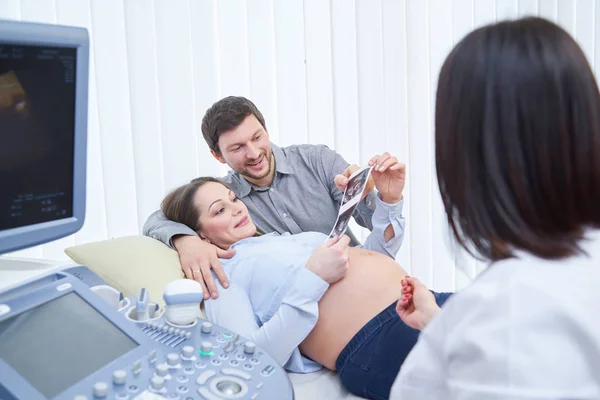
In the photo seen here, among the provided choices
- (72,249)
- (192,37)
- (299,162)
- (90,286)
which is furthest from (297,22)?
(90,286)

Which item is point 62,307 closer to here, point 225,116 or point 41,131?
point 41,131

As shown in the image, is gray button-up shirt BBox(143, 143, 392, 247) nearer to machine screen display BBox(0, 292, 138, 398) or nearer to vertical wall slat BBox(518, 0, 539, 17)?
machine screen display BBox(0, 292, 138, 398)

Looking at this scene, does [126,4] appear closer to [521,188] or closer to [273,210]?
[273,210]

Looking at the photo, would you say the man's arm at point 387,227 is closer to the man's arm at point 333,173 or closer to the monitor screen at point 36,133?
the man's arm at point 333,173

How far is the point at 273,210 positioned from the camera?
199 cm

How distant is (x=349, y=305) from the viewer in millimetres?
1352

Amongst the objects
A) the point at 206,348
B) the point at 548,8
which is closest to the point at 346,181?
the point at 206,348

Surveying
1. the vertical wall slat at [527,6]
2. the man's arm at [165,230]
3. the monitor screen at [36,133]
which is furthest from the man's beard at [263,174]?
the vertical wall slat at [527,6]

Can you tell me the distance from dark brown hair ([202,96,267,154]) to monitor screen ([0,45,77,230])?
109cm

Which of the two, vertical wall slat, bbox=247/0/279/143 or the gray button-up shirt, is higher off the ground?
vertical wall slat, bbox=247/0/279/143

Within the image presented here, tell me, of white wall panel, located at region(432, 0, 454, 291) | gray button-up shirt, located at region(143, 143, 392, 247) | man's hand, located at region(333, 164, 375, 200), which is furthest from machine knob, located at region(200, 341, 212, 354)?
white wall panel, located at region(432, 0, 454, 291)

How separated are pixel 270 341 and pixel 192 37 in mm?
1454

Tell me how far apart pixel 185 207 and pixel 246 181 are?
406 millimetres

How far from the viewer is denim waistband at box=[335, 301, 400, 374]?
1.26 metres
